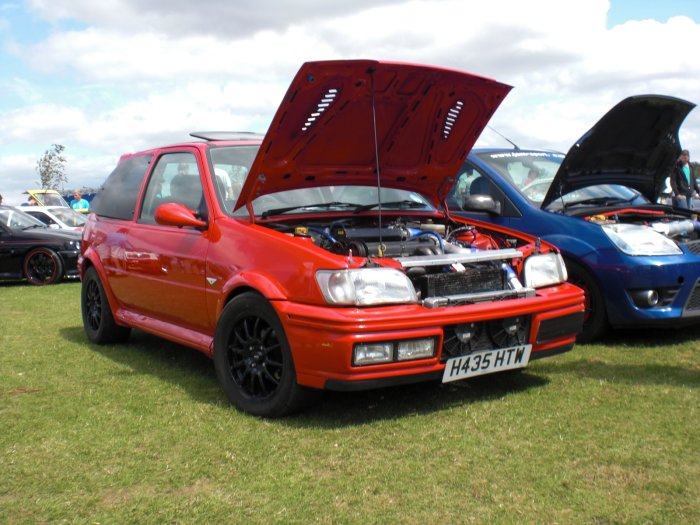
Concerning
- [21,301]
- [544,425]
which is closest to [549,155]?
[544,425]

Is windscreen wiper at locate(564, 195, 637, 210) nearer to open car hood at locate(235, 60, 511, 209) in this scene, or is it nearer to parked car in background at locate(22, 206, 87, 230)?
open car hood at locate(235, 60, 511, 209)

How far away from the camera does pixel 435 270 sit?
439cm

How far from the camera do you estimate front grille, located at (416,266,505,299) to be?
4.20 m

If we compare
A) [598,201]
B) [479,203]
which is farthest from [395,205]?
[598,201]

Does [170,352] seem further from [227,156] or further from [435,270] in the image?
[435,270]

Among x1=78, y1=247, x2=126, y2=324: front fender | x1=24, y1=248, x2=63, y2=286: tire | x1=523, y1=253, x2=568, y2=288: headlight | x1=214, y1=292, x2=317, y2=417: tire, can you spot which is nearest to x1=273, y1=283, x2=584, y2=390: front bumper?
x1=214, y1=292, x2=317, y2=417: tire

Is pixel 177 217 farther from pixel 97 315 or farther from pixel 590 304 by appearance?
Answer: pixel 590 304

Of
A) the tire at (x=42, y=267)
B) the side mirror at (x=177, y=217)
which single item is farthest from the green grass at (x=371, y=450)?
the tire at (x=42, y=267)

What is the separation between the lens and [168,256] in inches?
202

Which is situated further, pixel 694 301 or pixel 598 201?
pixel 598 201

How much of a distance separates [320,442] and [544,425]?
1147 mm

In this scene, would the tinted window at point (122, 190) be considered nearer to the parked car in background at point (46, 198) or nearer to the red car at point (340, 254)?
the red car at point (340, 254)

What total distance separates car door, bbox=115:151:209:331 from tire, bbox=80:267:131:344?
403 millimetres

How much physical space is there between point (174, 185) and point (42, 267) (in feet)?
26.7
